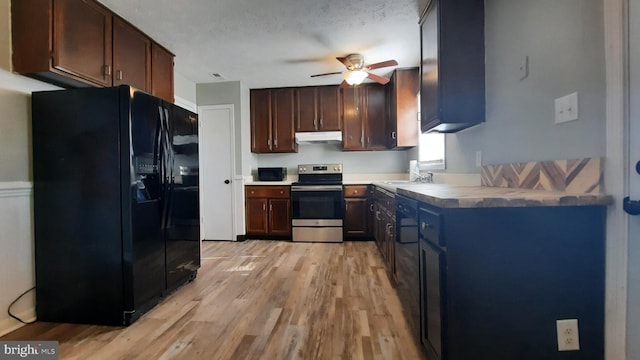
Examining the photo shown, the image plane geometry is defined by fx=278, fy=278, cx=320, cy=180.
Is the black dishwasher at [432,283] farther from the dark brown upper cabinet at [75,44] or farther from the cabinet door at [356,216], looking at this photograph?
the cabinet door at [356,216]

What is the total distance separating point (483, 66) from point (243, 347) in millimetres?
2328

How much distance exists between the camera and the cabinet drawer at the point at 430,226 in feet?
3.70

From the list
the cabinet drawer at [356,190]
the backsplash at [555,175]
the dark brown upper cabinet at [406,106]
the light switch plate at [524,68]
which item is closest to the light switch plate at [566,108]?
the backsplash at [555,175]

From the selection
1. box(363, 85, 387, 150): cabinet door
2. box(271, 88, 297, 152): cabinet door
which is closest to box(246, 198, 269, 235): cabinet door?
box(271, 88, 297, 152): cabinet door

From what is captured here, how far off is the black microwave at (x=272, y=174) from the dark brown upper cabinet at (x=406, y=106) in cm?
181

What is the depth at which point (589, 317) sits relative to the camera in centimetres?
106

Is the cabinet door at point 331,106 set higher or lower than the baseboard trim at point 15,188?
higher

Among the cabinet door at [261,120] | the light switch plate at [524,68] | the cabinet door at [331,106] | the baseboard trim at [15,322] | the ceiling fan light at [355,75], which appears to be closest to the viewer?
the light switch plate at [524,68]

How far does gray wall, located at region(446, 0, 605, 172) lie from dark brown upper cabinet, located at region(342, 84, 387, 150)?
2298mm

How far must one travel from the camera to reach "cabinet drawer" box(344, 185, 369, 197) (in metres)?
4.07

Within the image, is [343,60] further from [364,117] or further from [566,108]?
[566,108]

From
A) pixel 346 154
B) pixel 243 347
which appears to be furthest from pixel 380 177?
pixel 243 347

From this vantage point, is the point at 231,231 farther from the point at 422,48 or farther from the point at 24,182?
the point at 422,48

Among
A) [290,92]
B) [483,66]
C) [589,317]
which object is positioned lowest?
[589,317]
